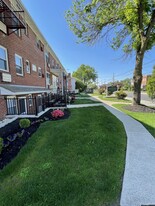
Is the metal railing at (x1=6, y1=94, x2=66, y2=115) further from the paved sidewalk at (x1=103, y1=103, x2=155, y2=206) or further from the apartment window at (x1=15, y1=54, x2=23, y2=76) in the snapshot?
the paved sidewalk at (x1=103, y1=103, x2=155, y2=206)

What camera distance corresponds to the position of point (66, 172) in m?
3.15

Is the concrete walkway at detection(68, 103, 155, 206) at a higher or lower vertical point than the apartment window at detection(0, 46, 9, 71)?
lower

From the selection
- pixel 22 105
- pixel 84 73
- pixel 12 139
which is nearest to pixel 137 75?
pixel 22 105

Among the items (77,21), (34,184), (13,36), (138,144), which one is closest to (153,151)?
(138,144)

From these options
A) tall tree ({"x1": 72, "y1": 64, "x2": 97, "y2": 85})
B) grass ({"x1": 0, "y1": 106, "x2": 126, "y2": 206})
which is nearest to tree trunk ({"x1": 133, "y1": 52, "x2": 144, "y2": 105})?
grass ({"x1": 0, "y1": 106, "x2": 126, "y2": 206})

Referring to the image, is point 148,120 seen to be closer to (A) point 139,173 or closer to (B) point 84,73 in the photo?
(A) point 139,173

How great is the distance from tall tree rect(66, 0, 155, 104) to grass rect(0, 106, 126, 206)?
10055 millimetres

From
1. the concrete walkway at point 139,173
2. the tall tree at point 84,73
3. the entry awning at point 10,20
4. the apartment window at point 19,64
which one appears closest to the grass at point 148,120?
the concrete walkway at point 139,173

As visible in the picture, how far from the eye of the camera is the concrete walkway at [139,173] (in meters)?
2.46

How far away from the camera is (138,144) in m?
4.81

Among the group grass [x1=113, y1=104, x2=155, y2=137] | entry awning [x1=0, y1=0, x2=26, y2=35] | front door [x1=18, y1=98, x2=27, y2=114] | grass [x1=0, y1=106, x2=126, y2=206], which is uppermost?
entry awning [x1=0, y1=0, x2=26, y2=35]

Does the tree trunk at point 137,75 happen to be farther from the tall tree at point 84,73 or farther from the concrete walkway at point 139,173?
the tall tree at point 84,73

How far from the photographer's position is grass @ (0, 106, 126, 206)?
246cm

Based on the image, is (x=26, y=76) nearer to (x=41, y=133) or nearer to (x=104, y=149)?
(x=41, y=133)
